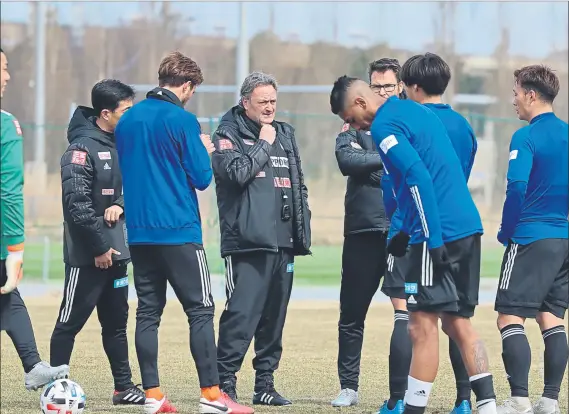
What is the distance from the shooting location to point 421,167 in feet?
21.2

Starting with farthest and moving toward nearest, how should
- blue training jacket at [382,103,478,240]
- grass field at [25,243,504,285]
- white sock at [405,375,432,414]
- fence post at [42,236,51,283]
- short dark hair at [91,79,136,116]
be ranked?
grass field at [25,243,504,285] → fence post at [42,236,51,283] → short dark hair at [91,79,136,116] → blue training jacket at [382,103,478,240] → white sock at [405,375,432,414]

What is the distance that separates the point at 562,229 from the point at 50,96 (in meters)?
24.5

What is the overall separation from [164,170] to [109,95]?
97cm

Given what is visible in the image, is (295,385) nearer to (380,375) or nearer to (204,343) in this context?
(380,375)

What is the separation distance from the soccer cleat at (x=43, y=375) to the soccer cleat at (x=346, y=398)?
1.74 meters

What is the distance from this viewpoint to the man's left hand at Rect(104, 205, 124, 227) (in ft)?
26.2

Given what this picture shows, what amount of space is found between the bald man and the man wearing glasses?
4.26 feet

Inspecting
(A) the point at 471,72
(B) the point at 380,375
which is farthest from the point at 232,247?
(A) the point at 471,72

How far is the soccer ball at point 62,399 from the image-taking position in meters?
7.14

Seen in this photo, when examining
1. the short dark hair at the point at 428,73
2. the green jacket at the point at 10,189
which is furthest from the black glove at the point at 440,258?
the green jacket at the point at 10,189

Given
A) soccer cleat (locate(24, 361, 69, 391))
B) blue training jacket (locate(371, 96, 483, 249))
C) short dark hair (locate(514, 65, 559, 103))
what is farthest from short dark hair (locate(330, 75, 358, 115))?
soccer cleat (locate(24, 361, 69, 391))

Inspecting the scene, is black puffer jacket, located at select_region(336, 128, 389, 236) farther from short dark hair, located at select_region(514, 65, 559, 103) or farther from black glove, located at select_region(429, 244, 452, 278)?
black glove, located at select_region(429, 244, 452, 278)

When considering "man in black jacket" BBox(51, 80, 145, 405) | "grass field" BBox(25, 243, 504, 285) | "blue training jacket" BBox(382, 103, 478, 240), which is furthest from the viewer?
"grass field" BBox(25, 243, 504, 285)

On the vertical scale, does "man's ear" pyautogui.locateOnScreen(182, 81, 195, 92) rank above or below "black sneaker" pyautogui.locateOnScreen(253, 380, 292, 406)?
above
